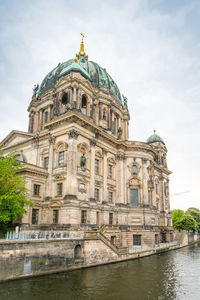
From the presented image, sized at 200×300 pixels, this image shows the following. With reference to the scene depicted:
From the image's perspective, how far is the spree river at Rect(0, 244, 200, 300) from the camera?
54.6 ft

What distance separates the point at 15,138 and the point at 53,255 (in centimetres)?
2611

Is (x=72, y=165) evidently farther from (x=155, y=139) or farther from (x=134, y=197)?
(x=155, y=139)

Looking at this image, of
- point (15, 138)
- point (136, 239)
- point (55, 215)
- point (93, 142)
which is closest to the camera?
point (55, 215)

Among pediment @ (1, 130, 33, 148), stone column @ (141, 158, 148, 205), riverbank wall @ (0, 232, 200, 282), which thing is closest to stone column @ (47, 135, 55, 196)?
pediment @ (1, 130, 33, 148)

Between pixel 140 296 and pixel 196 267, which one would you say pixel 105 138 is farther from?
pixel 140 296

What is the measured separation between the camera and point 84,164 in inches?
1357

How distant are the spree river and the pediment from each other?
24.8 m

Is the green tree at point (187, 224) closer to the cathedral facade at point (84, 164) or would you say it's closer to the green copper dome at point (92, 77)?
the cathedral facade at point (84, 164)

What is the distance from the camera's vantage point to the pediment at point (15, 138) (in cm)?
4142

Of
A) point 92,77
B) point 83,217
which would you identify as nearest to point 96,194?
point 83,217

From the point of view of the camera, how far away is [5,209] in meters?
26.2

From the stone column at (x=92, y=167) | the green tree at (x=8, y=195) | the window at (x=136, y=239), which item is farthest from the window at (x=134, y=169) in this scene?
the green tree at (x=8, y=195)

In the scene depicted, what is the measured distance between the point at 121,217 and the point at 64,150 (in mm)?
15885

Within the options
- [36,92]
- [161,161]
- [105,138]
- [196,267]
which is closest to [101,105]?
[105,138]
